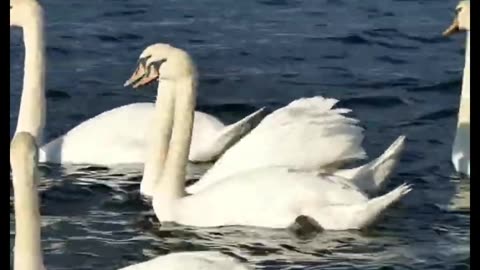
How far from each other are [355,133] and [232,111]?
270cm

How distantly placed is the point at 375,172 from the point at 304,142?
0.49 m

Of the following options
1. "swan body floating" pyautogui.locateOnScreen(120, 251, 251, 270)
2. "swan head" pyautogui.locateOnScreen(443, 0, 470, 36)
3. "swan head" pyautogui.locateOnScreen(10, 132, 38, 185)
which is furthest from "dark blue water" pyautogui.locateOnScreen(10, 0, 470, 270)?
"swan head" pyautogui.locateOnScreen(10, 132, 38, 185)

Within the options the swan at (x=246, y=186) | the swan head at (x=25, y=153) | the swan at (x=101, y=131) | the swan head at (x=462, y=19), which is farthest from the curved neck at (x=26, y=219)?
the swan head at (x=462, y=19)

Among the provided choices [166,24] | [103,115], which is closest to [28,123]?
[103,115]

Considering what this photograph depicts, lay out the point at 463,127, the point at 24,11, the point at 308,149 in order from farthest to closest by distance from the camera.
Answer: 1. the point at 24,11
2. the point at 463,127
3. the point at 308,149

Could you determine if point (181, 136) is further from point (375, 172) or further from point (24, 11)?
point (24, 11)

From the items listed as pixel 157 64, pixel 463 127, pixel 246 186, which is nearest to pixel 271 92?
pixel 463 127

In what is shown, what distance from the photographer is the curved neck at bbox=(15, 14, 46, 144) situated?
1107cm

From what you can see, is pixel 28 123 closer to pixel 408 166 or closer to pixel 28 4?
pixel 28 4

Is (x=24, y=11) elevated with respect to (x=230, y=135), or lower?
elevated

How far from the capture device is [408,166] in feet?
35.4

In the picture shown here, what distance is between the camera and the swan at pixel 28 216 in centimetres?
709

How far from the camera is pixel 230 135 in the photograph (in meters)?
11.0

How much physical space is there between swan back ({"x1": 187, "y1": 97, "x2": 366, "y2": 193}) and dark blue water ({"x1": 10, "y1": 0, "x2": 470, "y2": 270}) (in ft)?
1.64
